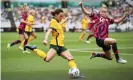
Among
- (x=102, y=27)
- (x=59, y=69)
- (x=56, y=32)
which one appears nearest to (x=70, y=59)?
(x=56, y=32)

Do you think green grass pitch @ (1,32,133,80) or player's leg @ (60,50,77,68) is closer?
player's leg @ (60,50,77,68)

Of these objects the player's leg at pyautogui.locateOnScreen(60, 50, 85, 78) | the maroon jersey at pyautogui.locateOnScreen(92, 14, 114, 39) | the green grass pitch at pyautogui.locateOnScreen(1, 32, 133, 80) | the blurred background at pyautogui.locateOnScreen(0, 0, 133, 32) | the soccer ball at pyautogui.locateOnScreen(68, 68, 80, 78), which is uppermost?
the maroon jersey at pyautogui.locateOnScreen(92, 14, 114, 39)

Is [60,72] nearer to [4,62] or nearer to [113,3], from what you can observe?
[4,62]

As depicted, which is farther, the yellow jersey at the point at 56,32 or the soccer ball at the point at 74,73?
the yellow jersey at the point at 56,32

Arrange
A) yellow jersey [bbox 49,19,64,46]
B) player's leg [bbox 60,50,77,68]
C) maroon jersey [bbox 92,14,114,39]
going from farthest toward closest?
maroon jersey [bbox 92,14,114,39] < yellow jersey [bbox 49,19,64,46] < player's leg [bbox 60,50,77,68]

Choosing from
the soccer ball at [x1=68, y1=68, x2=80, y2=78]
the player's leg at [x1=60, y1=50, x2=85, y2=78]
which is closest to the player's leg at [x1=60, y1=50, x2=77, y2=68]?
the player's leg at [x1=60, y1=50, x2=85, y2=78]

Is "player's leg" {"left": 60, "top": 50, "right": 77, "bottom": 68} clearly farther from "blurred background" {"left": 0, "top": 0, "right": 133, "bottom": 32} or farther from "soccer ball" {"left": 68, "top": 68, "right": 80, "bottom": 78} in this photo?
"blurred background" {"left": 0, "top": 0, "right": 133, "bottom": 32}

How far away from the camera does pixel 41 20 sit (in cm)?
5247

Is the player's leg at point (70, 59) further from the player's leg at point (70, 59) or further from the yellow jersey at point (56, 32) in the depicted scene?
the yellow jersey at point (56, 32)

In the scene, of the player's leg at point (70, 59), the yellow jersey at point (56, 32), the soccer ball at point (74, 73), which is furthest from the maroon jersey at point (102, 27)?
the soccer ball at point (74, 73)

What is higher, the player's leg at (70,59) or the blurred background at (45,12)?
the player's leg at (70,59)

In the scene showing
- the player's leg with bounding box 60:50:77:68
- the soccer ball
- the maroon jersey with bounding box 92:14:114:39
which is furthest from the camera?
the maroon jersey with bounding box 92:14:114:39

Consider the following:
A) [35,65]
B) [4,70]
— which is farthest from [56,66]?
[4,70]

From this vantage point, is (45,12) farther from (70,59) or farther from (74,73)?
(74,73)
